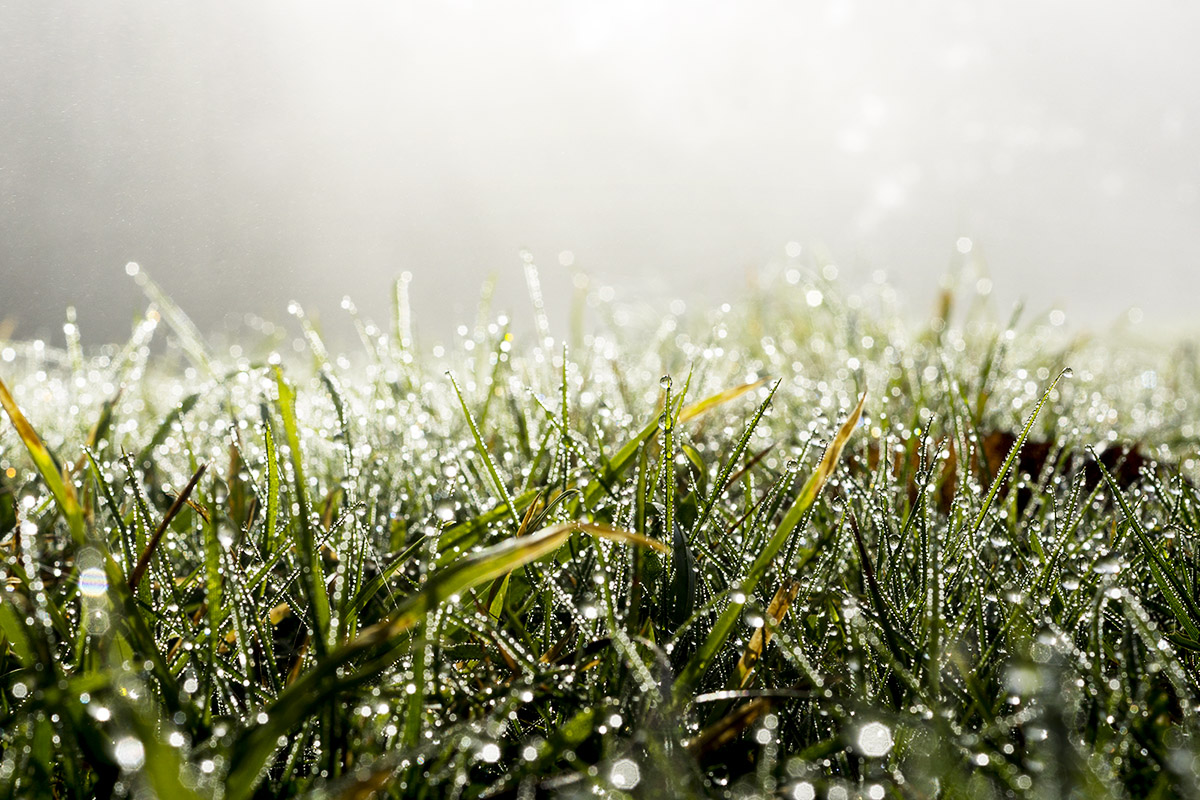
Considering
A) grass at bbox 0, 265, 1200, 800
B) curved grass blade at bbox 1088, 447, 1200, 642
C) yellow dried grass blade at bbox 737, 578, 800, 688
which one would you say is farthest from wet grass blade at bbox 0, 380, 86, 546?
curved grass blade at bbox 1088, 447, 1200, 642

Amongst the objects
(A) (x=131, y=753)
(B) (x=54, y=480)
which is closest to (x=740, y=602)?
(A) (x=131, y=753)

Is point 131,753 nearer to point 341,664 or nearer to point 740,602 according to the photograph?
point 341,664

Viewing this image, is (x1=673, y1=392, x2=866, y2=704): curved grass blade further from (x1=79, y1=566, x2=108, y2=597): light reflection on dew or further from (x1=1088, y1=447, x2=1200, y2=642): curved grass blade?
(x1=79, y1=566, x2=108, y2=597): light reflection on dew

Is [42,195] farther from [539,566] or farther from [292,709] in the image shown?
[292,709]

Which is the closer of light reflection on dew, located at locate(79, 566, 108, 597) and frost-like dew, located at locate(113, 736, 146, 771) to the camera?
frost-like dew, located at locate(113, 736, 146, 771)

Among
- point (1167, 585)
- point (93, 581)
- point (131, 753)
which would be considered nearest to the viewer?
point (131, 753)

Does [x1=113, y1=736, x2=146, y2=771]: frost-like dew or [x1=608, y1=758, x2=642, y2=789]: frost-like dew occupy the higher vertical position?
[x1=113, y1=736, x2=146, y2=771]: frost-like dew

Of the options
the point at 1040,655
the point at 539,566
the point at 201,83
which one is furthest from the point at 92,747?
the point at 201,83

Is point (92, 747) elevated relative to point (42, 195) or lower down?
lower down

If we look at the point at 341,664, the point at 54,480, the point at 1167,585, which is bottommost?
the point at 1167,585
